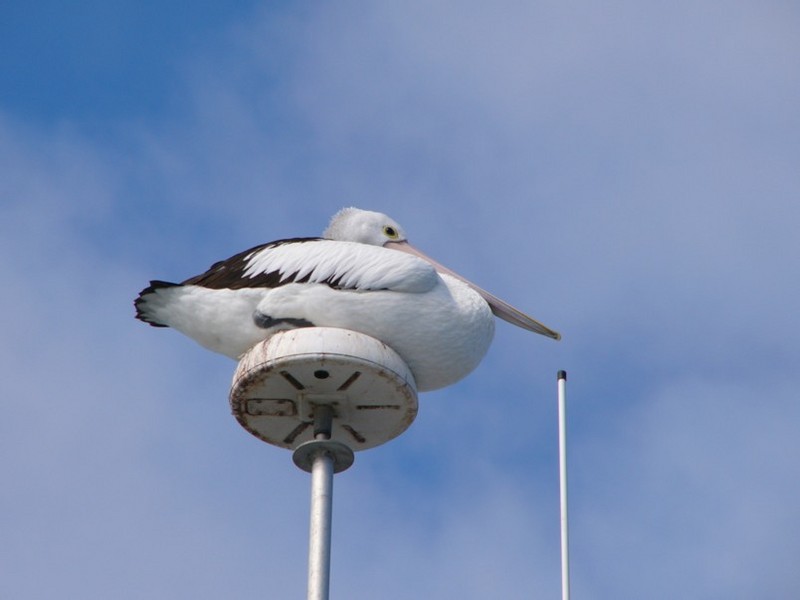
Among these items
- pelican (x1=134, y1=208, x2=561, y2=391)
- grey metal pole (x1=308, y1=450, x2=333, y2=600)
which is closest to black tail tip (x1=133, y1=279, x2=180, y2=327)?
pelican (x1=134, y1=208, x2=561, y2=391)

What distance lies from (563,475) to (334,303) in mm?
1850

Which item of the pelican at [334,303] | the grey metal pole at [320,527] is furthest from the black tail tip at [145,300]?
the grey metal pole at [320,527]

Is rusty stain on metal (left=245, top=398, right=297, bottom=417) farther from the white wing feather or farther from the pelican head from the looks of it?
the pelican head

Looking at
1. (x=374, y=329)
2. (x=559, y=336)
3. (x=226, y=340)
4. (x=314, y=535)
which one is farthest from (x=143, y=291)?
(x=559, y=336)

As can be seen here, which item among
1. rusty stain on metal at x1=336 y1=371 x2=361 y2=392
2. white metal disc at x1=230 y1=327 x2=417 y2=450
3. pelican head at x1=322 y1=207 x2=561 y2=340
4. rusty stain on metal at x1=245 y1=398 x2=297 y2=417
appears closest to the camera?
white metal disc at x1=230 y1=327 x2=417 y2=450

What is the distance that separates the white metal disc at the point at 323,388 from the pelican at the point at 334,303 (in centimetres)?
21

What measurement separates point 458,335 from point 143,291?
208 cm

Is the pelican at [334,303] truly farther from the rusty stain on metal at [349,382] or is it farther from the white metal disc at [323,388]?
the rusty stain on metal at [349,382]

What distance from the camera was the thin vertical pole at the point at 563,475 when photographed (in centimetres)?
914

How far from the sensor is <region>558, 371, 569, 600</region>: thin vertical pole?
30.0ft

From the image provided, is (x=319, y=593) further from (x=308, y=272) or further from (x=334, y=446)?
(x=308, y=272)

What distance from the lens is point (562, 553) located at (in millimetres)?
9273

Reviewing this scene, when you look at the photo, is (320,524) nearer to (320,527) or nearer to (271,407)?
(320,527)

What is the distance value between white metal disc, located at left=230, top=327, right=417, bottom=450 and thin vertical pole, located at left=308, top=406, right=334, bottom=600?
11.7 inches
